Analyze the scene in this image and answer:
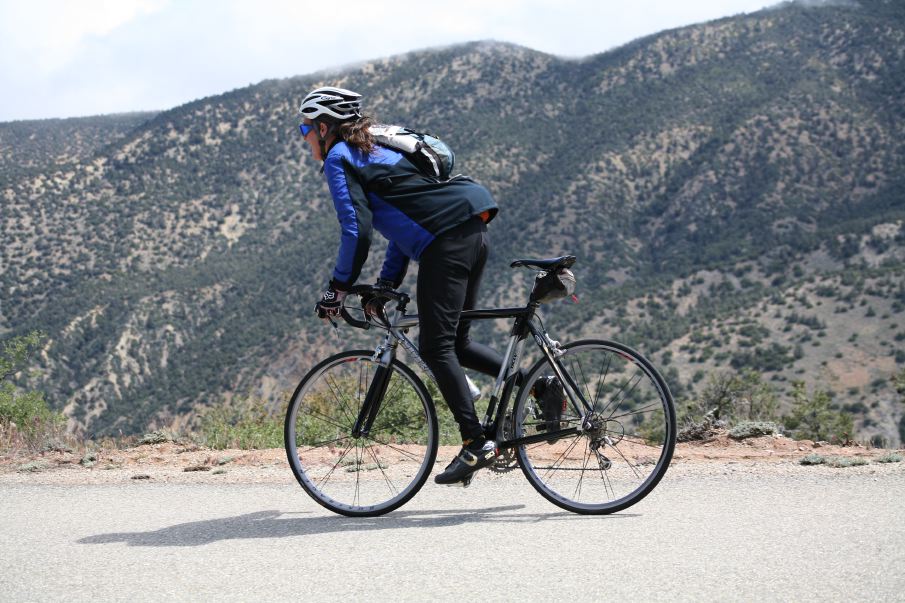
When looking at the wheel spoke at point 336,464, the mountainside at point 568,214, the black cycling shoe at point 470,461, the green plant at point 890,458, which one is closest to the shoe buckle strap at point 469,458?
the black cycling shoe at point 470,461

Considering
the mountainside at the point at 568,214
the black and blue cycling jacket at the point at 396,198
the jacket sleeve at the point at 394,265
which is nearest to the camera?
the black and blue cycling jacket at the point at 396,198

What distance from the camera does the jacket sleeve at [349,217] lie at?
425 cm

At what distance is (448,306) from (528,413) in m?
0.70

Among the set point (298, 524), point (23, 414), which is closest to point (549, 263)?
point (298, 524)

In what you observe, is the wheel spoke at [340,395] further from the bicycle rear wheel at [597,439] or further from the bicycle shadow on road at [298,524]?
the bicycle rear wheel at [597,439]

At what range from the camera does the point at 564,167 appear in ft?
277

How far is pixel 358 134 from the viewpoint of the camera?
4410 millimetres

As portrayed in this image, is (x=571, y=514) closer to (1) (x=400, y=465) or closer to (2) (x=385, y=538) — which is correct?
(2) (x=385, y=538)

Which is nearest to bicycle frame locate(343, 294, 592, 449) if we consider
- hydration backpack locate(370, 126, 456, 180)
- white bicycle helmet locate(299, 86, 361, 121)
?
hydration backpack locate(370, 126, 456, 180)

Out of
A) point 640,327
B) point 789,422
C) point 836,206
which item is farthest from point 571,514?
point 836,206

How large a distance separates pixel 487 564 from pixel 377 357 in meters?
1.49

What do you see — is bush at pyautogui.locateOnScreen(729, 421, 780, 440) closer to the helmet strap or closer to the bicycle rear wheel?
the bicycle rear wheel

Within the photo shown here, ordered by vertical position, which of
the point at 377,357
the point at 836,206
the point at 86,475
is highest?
the point at 836,206

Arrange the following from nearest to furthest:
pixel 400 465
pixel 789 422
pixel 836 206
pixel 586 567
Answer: pixel 586 567
pixel 400 465
pixel 789 422
pixel 836 206
